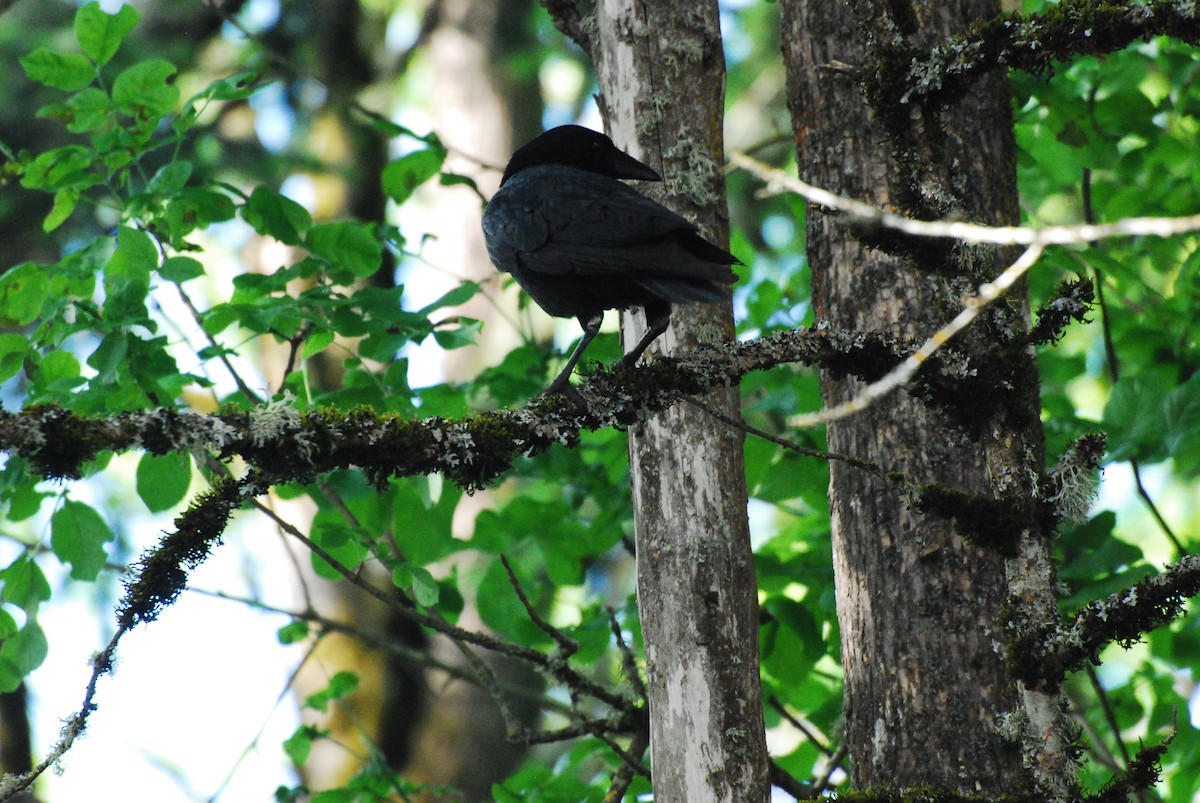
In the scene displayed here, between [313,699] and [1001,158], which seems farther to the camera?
[313,699]

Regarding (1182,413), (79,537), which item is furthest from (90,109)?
(1182,413)

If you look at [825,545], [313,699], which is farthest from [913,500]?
[313,699]

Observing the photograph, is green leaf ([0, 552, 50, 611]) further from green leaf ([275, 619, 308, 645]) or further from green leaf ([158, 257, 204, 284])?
green leaf ([275, 619, 308, 645])

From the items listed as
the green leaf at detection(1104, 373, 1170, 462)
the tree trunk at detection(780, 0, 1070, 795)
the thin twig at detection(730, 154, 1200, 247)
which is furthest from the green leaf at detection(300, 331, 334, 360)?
the green leaf at detection(1104, 373, 1170, 462)

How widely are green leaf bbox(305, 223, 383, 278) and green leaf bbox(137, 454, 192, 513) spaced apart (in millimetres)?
938

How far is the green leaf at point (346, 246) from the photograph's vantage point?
3.61 m

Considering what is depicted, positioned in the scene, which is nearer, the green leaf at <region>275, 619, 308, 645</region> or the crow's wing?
the crow's wing

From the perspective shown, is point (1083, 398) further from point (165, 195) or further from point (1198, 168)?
point (165, 195)

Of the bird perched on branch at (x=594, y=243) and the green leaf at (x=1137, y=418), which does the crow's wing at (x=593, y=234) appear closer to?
the bird perched on branch at (x=594, y=243)

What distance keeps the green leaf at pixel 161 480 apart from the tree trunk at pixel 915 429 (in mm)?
1889

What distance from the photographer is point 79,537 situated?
2850 millimetres

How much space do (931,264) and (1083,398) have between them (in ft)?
34.1

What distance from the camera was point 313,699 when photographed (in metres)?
4.15

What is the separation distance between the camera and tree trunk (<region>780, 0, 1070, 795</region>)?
89.2 inches
